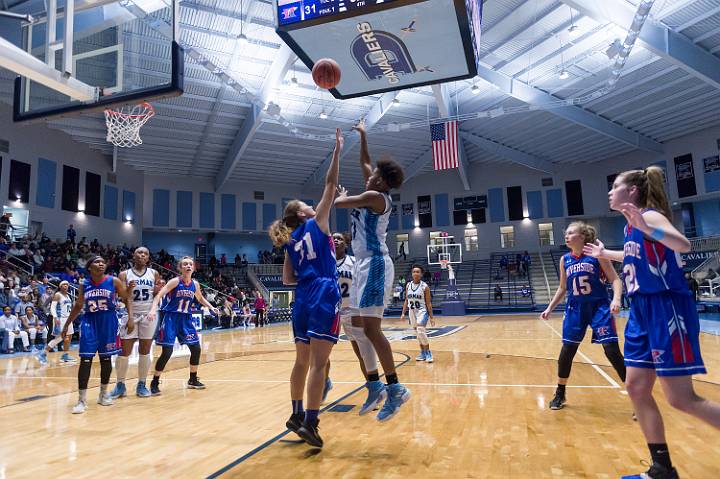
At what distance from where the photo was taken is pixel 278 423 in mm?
4465

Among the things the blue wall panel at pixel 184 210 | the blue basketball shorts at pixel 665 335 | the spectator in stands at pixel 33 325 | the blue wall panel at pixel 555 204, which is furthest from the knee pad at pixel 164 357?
the blue wall panel at pixel 555 204

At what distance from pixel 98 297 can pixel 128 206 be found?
24208 mm

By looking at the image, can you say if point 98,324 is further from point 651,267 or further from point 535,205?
point 535,205

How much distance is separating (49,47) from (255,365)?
587 centimetres

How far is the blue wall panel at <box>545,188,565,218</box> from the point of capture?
3098 centimetres

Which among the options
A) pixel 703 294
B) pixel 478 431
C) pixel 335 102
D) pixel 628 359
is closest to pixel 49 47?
pixel 478 431

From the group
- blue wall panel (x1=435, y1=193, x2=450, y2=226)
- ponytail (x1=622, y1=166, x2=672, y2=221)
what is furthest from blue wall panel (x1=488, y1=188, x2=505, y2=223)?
ponytail (x1=622, y1=166, x2=672, y2=221)

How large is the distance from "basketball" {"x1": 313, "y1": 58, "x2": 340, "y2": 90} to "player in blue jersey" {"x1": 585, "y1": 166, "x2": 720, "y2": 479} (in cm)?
232

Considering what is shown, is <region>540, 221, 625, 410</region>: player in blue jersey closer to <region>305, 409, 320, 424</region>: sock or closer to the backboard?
<region>305, 409, 320, 424</region>: sock

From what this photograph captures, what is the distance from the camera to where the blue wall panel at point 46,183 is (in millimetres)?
21984

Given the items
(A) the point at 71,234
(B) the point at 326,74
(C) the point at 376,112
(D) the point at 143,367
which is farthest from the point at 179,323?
(A) the point at 71,234

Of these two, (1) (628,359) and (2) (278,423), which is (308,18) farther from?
(1) (628,359)

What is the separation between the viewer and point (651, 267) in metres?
2.64

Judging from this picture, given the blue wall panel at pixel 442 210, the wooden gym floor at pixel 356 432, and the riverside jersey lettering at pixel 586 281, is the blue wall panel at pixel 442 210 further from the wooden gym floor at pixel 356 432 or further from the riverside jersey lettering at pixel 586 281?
the riverside jersey lettering at pixel 586 281
